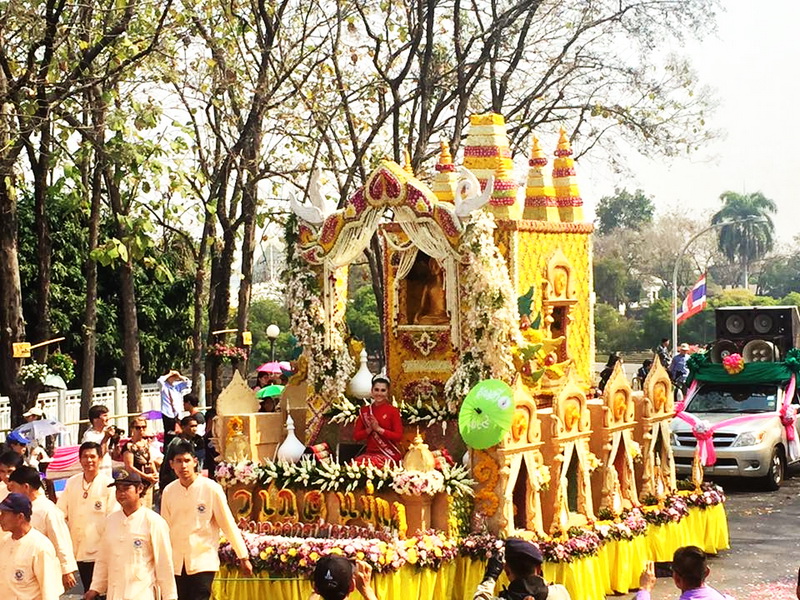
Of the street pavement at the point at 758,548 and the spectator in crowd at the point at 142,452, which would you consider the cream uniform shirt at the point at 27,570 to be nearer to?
the spectator in crowd at the point at 142,452

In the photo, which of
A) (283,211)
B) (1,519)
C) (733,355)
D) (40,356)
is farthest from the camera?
(283,211)

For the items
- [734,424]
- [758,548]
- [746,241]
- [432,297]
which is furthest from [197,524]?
[746,241]

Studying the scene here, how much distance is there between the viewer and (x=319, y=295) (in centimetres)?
1412

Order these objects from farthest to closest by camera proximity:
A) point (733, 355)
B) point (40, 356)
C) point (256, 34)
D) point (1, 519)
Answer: point (256, 34) < point (40, 356) < point (733, 355) < point (1, 519)

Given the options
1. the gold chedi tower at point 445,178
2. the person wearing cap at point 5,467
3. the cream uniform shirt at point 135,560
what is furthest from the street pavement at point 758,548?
the person wearing cap at point 5,467

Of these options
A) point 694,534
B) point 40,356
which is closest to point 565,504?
point 694,534

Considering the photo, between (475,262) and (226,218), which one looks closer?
(475,262)

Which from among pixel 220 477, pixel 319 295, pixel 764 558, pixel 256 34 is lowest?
pixel 764 558

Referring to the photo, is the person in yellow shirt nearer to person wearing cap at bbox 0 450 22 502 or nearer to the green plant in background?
person wearing cap at bbox 0 450 22 502

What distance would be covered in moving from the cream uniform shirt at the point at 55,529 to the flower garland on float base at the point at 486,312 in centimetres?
491

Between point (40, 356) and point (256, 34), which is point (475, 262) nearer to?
point (40, 356)

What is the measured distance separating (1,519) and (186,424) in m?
6.01

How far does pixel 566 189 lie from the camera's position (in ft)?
50.0

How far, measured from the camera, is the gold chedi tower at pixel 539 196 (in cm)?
1468
